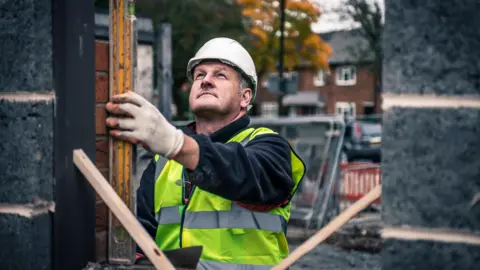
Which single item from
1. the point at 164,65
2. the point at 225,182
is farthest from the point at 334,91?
the point at 225,182

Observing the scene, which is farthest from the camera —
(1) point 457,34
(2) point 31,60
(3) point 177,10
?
(3) point 177,10

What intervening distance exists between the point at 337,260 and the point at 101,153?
568 cm

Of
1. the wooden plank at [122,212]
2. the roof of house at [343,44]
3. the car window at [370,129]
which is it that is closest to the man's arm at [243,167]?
the wooden plank at [122,212]

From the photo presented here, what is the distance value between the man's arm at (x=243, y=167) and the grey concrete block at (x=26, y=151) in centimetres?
42

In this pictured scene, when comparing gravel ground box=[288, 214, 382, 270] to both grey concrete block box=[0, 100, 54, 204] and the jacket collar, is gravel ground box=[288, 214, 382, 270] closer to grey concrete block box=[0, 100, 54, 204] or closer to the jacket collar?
the jacket collar

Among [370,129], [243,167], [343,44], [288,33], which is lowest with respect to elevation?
[370,129]

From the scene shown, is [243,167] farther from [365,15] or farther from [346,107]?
[346,107]

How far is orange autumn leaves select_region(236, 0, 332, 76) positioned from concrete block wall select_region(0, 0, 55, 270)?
2560 centimetres

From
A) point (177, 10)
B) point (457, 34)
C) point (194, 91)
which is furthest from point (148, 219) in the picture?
point (177, 10)

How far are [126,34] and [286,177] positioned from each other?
1.03 m

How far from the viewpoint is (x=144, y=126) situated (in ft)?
6.53

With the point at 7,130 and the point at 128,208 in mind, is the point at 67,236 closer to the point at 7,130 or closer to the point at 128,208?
the point at 128,208

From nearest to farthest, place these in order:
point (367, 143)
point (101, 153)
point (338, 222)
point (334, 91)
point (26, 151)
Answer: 1. point (338, 222)
2. point (26, 151)
3. point (101, 153)
4. point (367, 143)
5. point (334, 91)

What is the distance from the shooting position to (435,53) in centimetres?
172
